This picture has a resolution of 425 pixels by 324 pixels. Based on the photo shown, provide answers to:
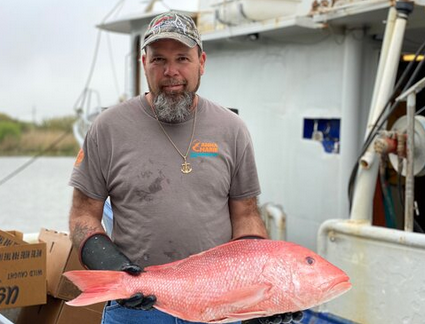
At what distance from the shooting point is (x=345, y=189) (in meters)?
5.71

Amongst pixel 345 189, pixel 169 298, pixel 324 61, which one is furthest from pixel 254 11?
pixel 169 298

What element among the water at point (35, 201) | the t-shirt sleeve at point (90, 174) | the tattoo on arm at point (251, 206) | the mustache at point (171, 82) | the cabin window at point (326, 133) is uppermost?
the mustache at point (171, 82)

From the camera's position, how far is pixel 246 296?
7.41 feet

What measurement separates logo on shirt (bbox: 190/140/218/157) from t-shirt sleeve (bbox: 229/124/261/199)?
138 mm

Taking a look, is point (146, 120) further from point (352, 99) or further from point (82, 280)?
point (352, 99)

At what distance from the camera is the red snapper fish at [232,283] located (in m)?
2.25

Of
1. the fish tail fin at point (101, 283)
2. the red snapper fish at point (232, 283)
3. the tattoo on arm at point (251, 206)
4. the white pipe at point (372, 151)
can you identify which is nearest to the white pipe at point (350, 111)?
the white pipe at point (372, 151)

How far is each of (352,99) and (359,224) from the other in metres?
1.84

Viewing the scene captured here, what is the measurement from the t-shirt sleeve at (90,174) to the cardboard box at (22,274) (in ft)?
4.19

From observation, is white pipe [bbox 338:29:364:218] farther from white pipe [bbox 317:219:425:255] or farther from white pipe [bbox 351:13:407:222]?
white pipe [bbox 317:219:425:255]

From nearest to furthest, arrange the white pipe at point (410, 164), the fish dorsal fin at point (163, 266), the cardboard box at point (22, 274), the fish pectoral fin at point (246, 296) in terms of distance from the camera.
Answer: the fish pectoral fin at point (246, 296)
the fish dorsal fin at point (163, 266)
the cardboard box at point (22, 274)
the white pipe at point (410, 164)

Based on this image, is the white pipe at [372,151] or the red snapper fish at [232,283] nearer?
the red snapper fish at [232,283]

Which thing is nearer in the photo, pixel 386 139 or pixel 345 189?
pixel 386 139

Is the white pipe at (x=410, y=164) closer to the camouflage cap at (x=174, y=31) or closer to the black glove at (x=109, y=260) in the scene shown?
the camouflage cap at (x=174, y=31)
